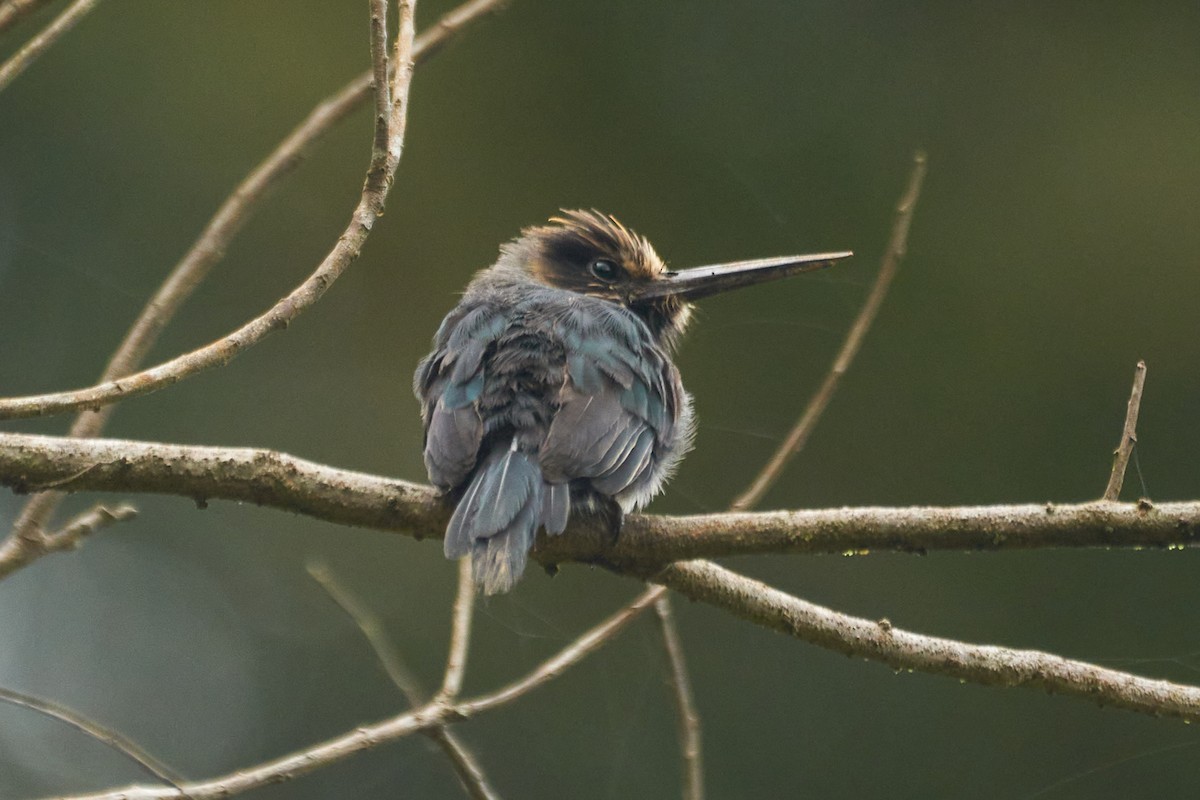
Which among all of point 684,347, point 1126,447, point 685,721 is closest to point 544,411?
point 685,721

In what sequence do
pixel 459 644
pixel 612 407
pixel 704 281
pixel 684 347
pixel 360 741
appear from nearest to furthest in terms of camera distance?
pixel 360 741 < pixel 459 644 < pixel 612 407 < pixel 704 281 < pixel 684 347

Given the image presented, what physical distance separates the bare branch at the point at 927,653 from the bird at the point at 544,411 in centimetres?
23

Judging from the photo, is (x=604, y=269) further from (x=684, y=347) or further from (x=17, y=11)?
(x=684, y=347)

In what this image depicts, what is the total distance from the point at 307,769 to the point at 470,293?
6.42ft

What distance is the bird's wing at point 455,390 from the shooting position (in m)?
3.03

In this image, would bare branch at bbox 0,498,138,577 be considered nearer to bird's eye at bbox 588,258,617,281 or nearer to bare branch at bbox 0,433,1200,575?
bare branch at bbox 0,433,1200,575

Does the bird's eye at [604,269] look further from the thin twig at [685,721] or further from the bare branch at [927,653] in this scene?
the bare branch at [927,653]

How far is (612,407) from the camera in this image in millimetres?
3260

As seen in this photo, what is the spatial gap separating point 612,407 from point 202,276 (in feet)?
3.30

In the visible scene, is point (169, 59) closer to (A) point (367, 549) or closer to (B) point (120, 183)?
(B) point (120, 183)

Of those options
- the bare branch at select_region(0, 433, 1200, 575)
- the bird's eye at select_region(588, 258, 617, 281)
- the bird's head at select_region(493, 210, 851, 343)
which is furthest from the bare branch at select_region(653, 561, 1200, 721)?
the bird's eye at select_region(588, 258, 617, 281)

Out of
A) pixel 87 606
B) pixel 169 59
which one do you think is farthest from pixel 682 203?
pixel 87 606

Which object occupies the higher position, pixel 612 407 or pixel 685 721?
pixel 612 407

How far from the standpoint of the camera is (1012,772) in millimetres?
6695
